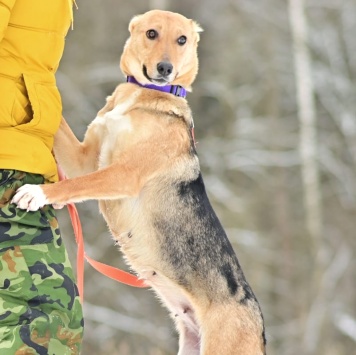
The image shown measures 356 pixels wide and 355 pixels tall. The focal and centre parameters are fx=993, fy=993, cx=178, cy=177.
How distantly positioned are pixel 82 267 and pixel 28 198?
680mm

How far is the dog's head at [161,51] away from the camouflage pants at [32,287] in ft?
4.11

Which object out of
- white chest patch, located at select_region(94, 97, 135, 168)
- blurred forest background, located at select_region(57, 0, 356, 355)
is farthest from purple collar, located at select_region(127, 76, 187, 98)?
blurred forest background, located at select_region(57, 0, 356, 355)

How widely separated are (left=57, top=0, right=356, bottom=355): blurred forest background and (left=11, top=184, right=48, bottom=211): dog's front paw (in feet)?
47.4

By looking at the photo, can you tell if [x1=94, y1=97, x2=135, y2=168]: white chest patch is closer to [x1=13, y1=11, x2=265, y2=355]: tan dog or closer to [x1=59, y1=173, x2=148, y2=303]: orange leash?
[x1=13, y1=11, x2=265, y2=355]: tan dog

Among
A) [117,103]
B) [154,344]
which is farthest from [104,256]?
[117,103]

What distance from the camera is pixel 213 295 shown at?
189 inches

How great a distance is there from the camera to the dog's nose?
493 cm

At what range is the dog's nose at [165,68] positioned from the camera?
493 cm

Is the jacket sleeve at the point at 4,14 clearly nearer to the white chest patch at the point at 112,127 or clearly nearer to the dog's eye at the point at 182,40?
the white chest patch at the point at 112,127

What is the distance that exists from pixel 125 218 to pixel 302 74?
1573 cm

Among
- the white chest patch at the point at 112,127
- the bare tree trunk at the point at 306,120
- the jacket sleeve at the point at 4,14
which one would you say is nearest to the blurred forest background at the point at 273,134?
the bare tree trunk at the point at 306,120

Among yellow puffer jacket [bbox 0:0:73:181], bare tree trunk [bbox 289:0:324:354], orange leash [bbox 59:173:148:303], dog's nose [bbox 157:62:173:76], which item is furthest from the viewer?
bare tree trunk [bbox 289:0:324:354]

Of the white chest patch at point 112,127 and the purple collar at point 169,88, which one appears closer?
the white chest patch at point 112,127

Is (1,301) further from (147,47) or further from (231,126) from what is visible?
(231,126)
